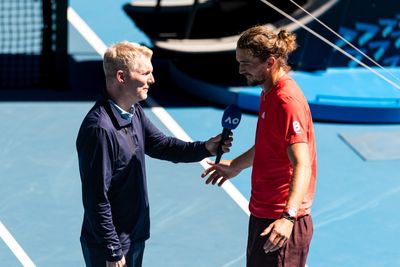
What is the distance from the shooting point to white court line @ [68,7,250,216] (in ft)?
29.1

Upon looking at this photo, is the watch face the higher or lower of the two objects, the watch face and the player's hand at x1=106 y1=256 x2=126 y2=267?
the higher

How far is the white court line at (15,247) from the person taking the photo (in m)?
7.56

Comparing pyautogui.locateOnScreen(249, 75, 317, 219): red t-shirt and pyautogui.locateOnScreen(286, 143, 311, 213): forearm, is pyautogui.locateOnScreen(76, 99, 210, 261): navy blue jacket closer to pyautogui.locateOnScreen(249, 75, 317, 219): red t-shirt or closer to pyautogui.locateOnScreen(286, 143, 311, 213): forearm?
pyautogui.locateOnScreen(249, 75, 317, 219): red t-shirt

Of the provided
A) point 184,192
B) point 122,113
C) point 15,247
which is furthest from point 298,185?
point 184,192

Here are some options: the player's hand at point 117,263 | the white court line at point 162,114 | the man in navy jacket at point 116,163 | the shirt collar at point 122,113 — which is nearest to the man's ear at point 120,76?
the man in navy jacket at point 116,163

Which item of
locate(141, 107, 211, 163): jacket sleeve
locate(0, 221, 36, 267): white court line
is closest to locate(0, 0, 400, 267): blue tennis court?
locate(0, 221, 36, 267): white court line

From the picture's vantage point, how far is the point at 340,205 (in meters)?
8.87

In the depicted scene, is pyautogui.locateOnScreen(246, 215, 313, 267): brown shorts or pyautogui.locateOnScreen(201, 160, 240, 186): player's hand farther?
pyautogui.locateOnScreen(201, 160, 240, 186): player's hand

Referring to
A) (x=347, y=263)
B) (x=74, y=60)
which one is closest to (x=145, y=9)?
(x=74, y=60)

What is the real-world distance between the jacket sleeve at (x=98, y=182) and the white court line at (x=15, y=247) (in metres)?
2.26

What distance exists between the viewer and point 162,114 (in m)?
→ 10.9

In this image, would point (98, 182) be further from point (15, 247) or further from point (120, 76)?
point (15, 247)

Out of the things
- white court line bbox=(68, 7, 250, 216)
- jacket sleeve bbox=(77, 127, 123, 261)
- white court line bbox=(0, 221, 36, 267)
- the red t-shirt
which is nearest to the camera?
jacket sleeve bbox=(77, 127, 123, 261)

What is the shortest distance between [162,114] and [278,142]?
5.50m
